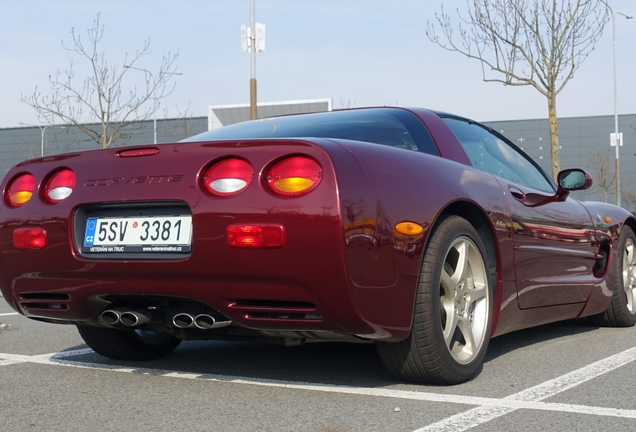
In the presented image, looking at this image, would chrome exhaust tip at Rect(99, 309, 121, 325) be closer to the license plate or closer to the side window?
the license plate

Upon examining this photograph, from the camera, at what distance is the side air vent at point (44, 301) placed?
141 inches

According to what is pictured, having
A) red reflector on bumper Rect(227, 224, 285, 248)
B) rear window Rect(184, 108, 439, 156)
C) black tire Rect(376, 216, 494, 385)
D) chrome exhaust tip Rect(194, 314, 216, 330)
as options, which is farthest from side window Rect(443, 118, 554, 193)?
chrome exhaust tip Rect(194, 314, 216, 330)

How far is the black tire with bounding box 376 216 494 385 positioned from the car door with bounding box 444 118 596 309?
39cm

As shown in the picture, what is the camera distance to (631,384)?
11.8 ft

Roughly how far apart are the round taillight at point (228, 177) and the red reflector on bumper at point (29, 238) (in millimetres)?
792

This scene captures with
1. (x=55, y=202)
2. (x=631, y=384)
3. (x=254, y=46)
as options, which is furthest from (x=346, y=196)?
(x=254, y=46)

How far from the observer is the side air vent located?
11.8 feet

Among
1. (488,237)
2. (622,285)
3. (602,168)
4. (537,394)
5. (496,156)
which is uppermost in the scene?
(602,168)

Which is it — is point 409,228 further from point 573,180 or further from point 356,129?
point 573,180

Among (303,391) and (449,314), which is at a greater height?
(449,314)

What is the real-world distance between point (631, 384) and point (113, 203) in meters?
2.29

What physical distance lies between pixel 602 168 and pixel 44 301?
43.9 m

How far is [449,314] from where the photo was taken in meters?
3.64

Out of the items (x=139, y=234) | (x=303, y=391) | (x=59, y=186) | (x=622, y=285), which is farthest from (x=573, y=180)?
(x=59, y=186)
